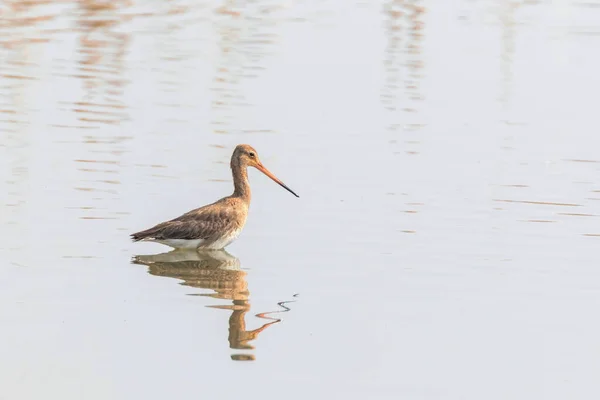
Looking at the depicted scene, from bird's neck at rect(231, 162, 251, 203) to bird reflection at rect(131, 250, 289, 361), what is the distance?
2.25 feet

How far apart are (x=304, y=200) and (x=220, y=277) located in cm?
301

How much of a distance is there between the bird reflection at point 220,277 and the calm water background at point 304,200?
1.6 inches

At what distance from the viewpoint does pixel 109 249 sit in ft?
43.0

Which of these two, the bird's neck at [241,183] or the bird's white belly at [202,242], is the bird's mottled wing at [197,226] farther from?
the bird's neck at [241,183]

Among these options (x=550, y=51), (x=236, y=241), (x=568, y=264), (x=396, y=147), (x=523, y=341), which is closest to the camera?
(x=523, y=341)

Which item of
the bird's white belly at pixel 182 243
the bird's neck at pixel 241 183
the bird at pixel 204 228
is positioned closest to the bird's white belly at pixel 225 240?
the bird at pixel 204 228

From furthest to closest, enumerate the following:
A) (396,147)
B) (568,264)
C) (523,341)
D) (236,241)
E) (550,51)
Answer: (550,51) < (396,147) < (236,241) < (568,264) < (523,341)

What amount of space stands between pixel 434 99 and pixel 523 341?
1041 centimetres

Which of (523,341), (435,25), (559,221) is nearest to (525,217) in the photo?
→ (559,221)

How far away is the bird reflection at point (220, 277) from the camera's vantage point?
1069cm

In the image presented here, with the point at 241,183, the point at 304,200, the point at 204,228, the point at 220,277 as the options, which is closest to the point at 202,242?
the point at 204,228

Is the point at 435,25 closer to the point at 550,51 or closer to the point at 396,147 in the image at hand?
the point at 550,51

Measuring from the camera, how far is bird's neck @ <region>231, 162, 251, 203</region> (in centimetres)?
1426

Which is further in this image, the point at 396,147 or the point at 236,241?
the point at 396,147
